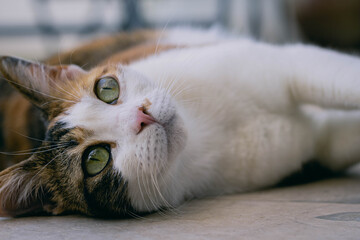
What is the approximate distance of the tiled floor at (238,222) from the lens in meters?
1.20

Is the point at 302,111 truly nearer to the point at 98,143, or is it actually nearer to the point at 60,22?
the point at 98,143

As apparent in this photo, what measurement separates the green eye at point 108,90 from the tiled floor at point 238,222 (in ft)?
1.69

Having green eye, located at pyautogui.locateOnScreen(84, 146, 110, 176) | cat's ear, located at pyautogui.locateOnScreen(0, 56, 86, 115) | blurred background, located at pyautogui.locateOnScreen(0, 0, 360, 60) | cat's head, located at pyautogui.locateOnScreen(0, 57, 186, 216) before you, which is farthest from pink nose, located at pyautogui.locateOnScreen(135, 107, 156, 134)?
blurred background, located at pyautogui.locateOnScreen(0, 0, 360, 60)

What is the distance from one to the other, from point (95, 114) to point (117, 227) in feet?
1.56

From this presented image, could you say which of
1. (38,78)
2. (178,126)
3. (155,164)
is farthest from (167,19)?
(155,164)

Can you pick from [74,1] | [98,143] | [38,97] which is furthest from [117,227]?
[74,1]

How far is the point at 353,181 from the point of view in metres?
1.84

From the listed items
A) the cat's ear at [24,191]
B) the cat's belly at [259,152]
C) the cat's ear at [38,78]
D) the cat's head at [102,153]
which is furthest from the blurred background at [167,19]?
the cat's ear at [24,191]

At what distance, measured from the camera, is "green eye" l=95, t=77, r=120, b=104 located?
5.59ft

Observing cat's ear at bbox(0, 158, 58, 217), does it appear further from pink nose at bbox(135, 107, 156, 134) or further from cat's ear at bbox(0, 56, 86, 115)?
pink nose at bbox(135, 107, 156, 134)

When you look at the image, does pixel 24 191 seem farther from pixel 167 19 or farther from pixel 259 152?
pixel 167 19

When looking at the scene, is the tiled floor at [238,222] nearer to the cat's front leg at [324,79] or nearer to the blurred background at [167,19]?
the cat's front leg at [324,79]

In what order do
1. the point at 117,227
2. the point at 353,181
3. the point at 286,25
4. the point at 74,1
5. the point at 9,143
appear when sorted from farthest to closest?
the point at 74,1
the point at 286,25
the point at 9,143
the point at 353,181
the point at 117,227

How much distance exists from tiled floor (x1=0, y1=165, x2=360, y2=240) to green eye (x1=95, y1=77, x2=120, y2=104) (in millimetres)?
516
